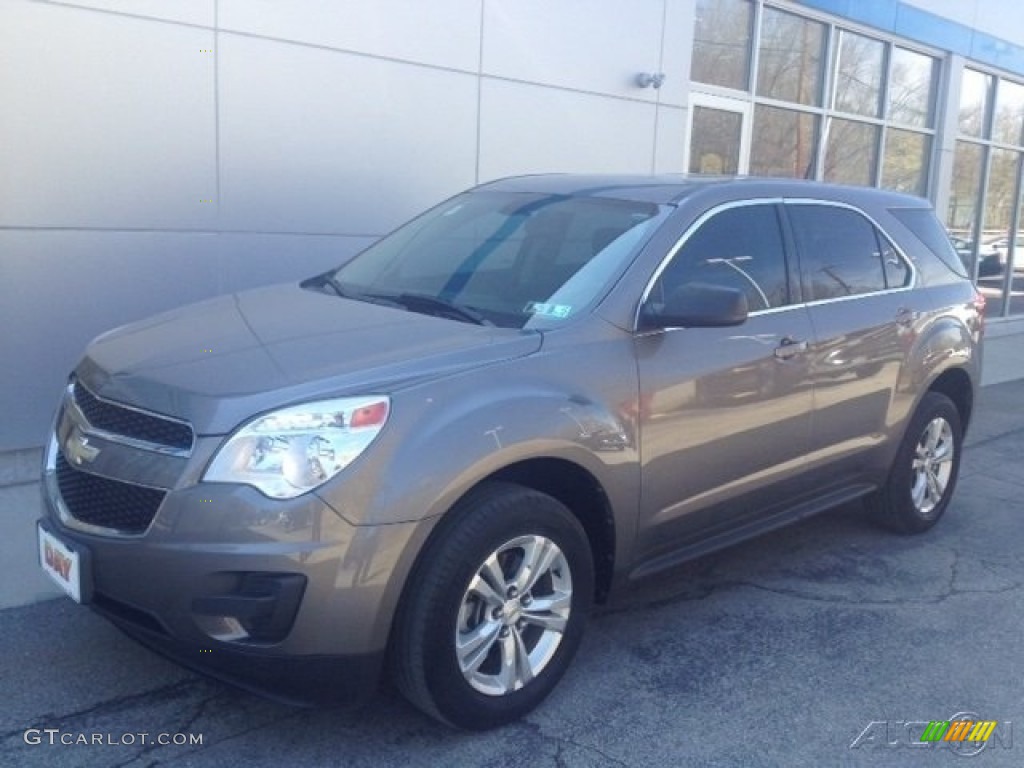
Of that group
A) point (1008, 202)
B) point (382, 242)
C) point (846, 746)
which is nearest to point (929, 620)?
point (846, 746)

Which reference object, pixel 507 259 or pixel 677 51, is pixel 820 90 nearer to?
pixel 677 51

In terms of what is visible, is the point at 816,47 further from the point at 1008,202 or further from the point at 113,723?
the point at 113,723

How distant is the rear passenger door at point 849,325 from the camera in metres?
4.69

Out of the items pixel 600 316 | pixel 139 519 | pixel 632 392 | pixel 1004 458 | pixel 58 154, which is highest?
pixel 58 154

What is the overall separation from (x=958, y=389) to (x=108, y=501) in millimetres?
4539

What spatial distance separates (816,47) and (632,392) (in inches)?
385

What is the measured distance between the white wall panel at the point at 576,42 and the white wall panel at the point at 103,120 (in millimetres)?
2457

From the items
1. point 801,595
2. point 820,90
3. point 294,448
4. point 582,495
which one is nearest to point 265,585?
point 294,448

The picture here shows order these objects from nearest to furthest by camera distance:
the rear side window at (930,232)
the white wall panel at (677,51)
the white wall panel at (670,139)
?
the rear side window at (930,232), the white wall panel at (677,51), the white wall panel at (670,139)

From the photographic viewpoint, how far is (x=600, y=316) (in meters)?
3.77

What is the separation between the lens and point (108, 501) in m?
3.21

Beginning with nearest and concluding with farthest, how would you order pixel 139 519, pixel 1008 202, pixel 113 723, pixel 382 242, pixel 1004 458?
pixel 139 519
pixel 113 723
pixel 382 242
pixel 1004 458
pixel 1008 202

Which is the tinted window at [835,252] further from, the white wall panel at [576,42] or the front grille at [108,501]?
the white wall panel at [576,42]

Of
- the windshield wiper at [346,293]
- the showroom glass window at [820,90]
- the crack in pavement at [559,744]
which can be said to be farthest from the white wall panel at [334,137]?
the crack in pavement at [559,744]
